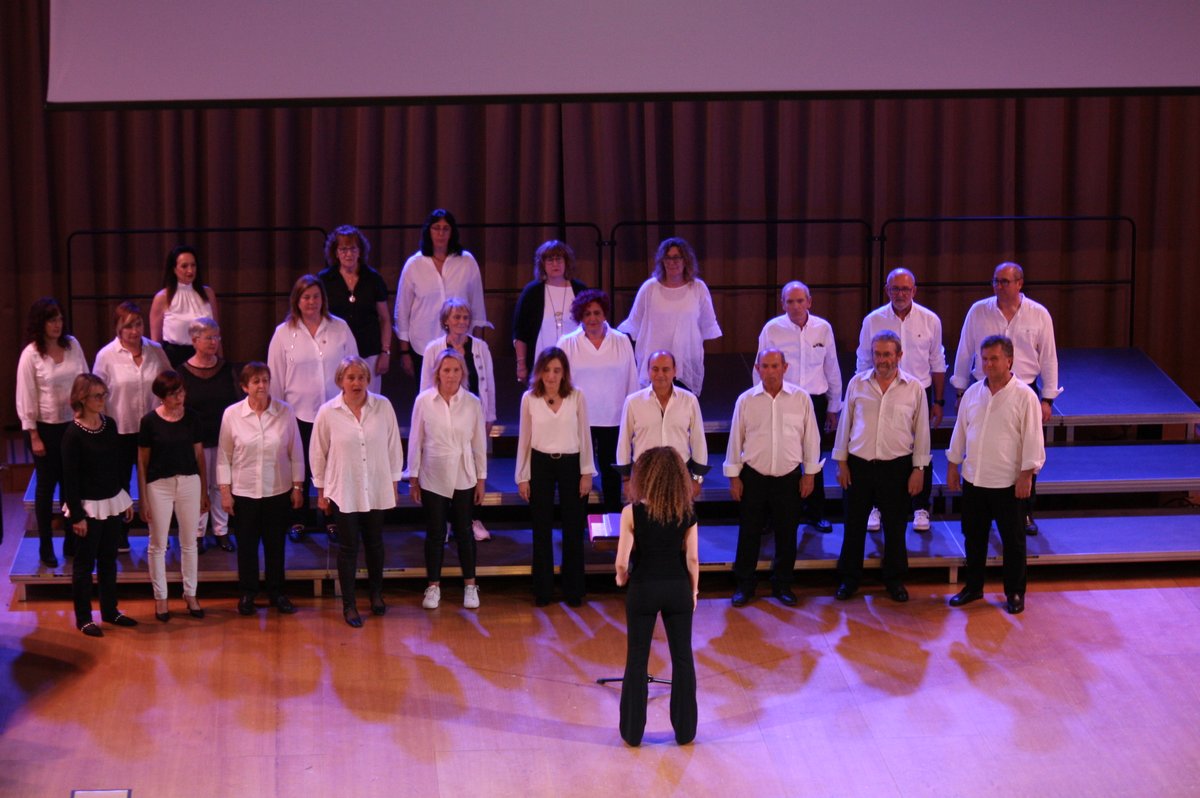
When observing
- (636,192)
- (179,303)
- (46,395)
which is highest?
(636,192)

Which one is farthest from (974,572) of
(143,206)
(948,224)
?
(143,206)

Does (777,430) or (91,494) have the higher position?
(777,430)

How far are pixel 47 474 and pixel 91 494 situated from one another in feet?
2.55

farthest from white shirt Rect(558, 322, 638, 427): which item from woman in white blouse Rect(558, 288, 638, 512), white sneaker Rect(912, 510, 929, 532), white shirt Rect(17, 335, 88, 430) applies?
white shirt Rect(17, 335, 88, 430)

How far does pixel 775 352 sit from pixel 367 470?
1.96m

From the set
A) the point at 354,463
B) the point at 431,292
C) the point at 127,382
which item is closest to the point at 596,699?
the point at 354,463

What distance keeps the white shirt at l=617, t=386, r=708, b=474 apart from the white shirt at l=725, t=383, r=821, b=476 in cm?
18

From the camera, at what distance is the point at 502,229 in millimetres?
9477

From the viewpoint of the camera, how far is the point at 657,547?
5.17 m

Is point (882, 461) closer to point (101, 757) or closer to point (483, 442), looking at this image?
point (483, 442)

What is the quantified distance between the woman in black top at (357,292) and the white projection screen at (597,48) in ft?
2.67

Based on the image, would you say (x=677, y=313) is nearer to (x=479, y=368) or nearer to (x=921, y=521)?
(x=479, y=368)

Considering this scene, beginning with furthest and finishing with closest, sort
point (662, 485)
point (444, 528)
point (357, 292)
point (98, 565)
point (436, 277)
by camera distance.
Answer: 1. point (436, 277)
2. point (357, 292)
3. point (444, 528)
4. point (98, 565)
5. point (662, 485)

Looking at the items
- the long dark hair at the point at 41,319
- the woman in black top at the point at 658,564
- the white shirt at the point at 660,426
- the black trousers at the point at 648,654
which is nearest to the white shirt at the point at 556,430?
the white shirt at the point at 660,426
